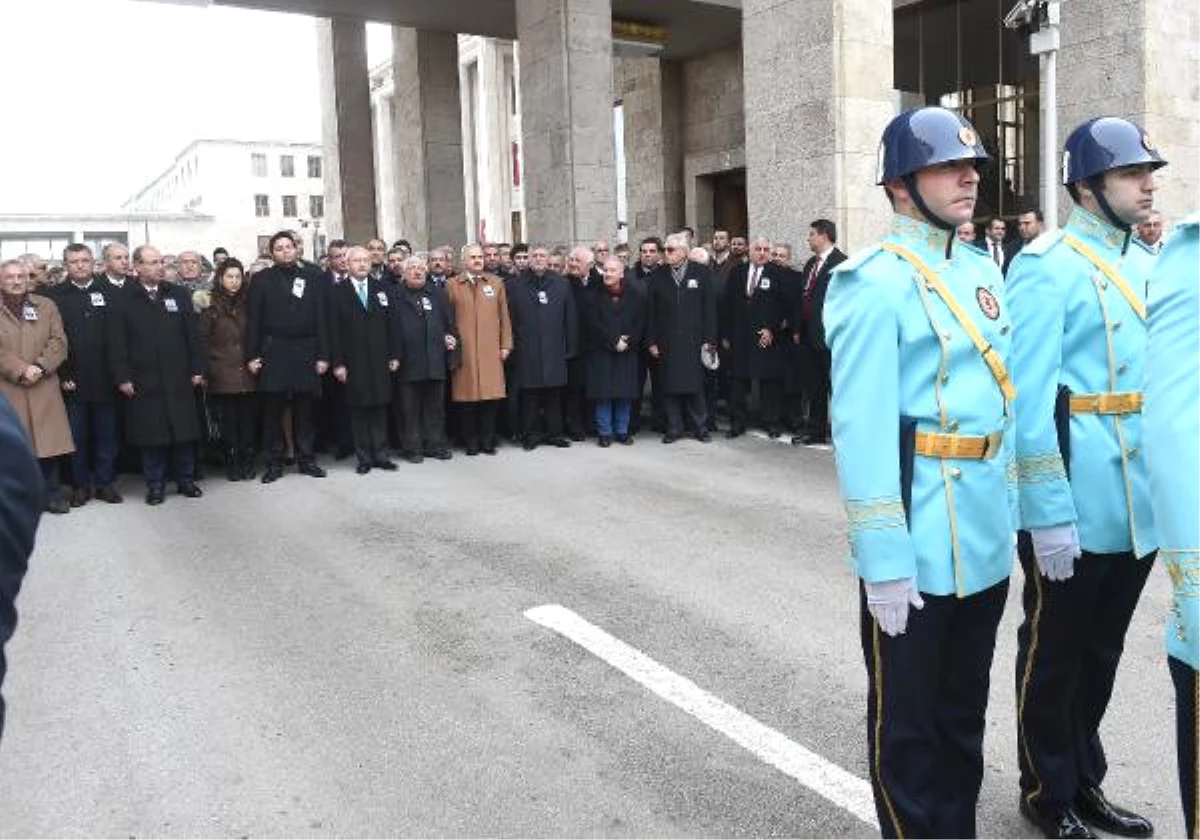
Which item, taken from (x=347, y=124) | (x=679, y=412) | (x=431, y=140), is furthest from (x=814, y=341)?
(x=347, y=124)

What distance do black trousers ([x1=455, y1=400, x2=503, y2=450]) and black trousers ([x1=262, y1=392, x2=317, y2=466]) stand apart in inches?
61.8

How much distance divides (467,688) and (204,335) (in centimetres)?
682

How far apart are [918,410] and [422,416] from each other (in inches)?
348

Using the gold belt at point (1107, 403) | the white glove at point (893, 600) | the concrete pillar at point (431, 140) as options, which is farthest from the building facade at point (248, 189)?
the white glove at point (893, 600)

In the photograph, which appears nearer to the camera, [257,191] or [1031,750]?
[1031,750]

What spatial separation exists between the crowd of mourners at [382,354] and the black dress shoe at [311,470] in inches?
0.8

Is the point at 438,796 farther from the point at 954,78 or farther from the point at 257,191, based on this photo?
the point at 257,191

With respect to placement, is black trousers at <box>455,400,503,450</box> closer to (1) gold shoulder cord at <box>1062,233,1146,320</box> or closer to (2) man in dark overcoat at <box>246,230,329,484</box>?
(2) man in dark overcoat at <box>246,230,329,484</box>

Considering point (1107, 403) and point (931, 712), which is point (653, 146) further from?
point (931, 712)

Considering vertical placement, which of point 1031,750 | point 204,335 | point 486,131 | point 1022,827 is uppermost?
point 486,131

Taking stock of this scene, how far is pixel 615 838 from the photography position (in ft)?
11.5

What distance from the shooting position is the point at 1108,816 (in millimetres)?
3420

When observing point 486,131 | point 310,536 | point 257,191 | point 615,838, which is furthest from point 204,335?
point 257,191

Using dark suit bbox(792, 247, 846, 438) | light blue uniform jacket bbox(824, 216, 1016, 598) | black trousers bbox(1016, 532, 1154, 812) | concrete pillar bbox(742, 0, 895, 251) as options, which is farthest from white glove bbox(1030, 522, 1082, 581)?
concrete pillar bbox(742, 0, 895, 251)
